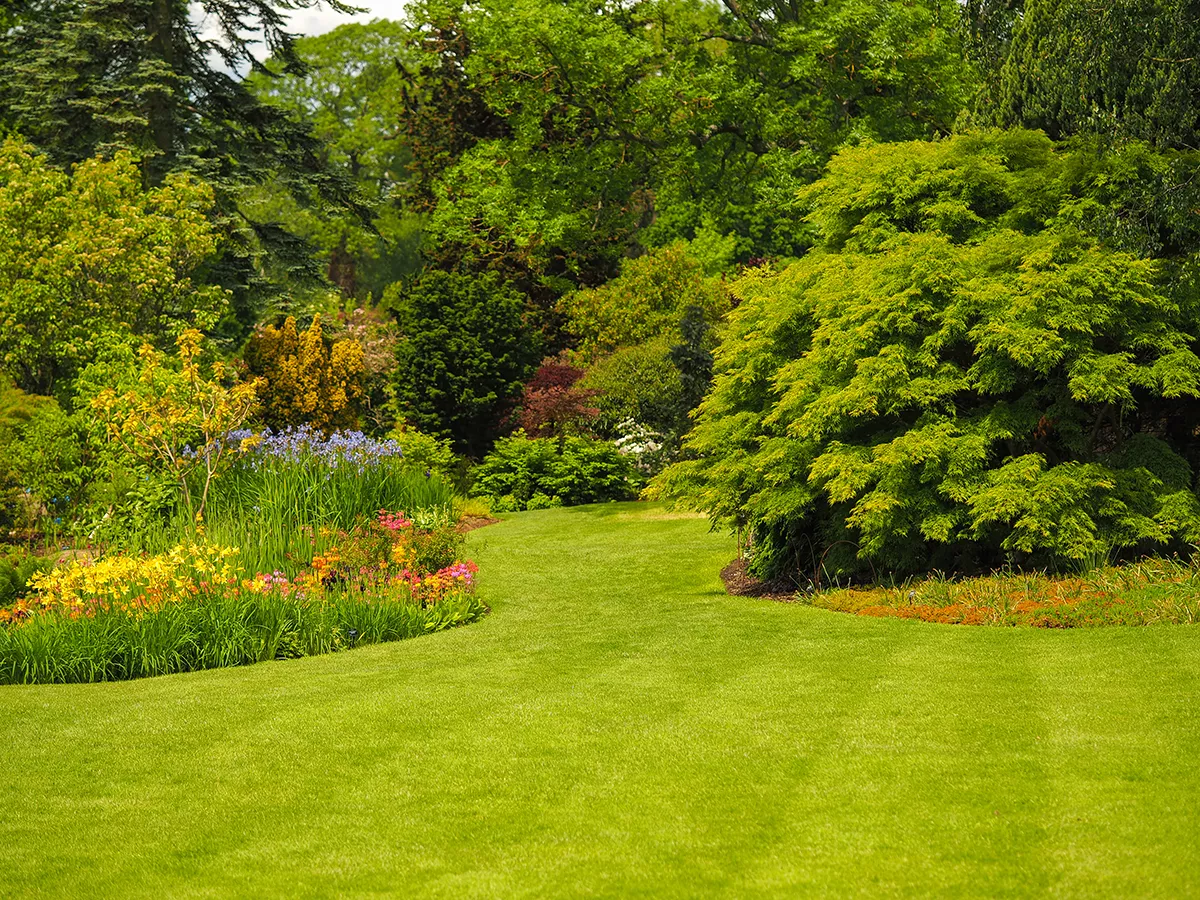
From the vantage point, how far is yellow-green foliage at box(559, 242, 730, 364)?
89.1 feet

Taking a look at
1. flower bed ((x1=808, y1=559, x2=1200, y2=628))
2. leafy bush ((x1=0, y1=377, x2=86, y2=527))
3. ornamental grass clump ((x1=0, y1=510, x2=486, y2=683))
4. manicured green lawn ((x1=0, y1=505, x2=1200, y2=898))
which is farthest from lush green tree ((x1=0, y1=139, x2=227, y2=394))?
flower bed ((x1=808, y1=559, x2=1200, y2=628))

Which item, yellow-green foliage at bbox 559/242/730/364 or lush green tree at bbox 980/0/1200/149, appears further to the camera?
yellow-green foliage at bbox 559/242/730/364

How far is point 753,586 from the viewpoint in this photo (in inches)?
595

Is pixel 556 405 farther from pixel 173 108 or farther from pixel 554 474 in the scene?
pixel 173 108

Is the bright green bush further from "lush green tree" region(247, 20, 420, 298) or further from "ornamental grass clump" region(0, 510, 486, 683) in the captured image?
"lush green tree" region(247, 20, 420, 298)

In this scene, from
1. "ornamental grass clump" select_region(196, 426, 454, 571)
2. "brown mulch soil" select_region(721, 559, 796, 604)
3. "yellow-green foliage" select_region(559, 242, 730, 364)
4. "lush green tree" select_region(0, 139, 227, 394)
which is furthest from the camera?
"yellow-green foliage" select_region(559, 242, 730, 364)

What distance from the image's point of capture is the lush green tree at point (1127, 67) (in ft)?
44.3

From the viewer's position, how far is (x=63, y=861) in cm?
595

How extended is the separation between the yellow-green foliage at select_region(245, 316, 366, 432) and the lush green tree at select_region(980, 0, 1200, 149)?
54.2 ft

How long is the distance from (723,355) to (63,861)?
10798 millimetres

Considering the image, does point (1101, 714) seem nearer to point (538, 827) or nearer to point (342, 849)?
point (538, 827)

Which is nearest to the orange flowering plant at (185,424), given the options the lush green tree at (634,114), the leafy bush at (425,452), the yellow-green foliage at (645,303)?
the leafy bush at (425,452)

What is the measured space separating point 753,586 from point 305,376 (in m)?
14.6

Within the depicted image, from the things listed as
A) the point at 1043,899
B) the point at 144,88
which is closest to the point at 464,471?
the point at 144,88
